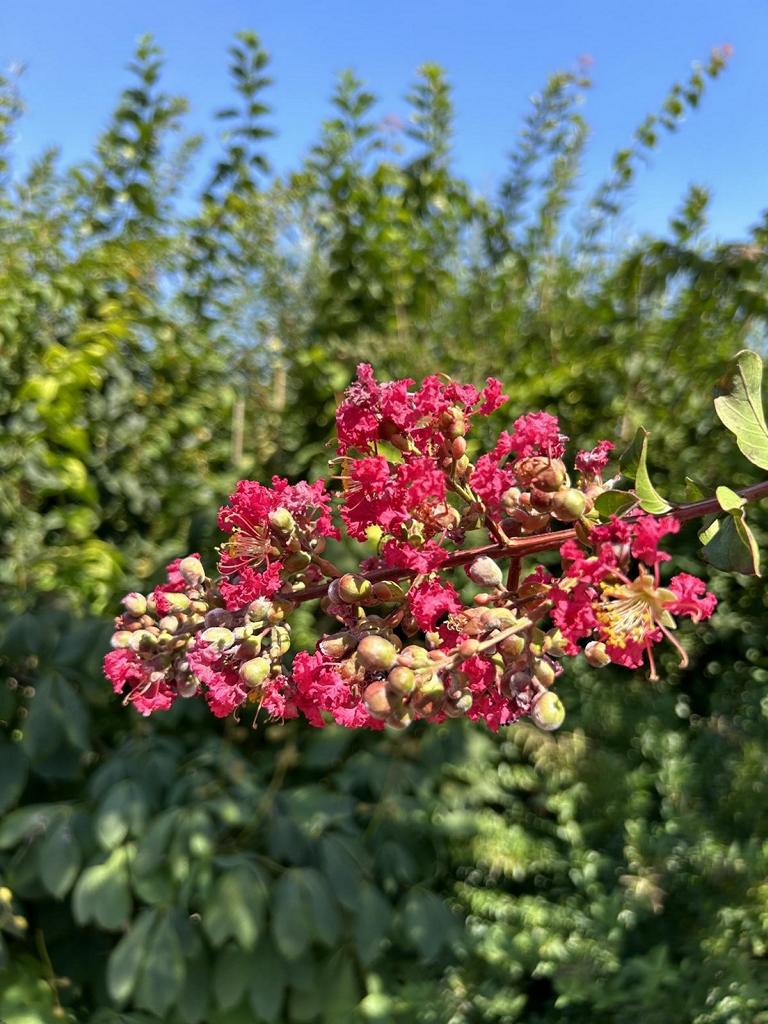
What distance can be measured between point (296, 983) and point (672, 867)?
0.66 metres

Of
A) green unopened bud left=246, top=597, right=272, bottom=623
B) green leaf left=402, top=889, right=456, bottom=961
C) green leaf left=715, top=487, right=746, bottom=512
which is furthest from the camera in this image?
green leaf left=402, top=889, right=456, bottom=961

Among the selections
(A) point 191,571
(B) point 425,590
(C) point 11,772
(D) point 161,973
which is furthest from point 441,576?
(C) point 11,772

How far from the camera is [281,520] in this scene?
587 millimetres

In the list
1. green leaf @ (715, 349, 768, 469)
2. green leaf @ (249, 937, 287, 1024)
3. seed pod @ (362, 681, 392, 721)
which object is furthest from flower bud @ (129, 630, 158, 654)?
green leaf @ (249, 937, 287, 1024)

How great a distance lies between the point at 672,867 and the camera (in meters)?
1.34

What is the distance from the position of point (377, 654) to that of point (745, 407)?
31 centimetres

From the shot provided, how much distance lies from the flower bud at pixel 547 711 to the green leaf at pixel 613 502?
129 mm

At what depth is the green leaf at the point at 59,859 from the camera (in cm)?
124

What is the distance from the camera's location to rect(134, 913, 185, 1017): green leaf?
115 cm

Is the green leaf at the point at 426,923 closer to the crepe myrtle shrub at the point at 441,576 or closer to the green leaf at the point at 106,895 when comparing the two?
the green leaf at the point at 106,895

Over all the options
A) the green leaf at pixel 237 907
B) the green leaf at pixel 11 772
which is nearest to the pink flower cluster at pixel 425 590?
the green leaf at pixel 237 907

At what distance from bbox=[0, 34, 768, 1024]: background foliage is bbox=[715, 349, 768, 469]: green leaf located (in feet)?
2.86

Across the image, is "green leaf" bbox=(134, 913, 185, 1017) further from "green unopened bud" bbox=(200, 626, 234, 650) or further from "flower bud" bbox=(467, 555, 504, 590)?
"flower bud" bbox=(467, 555, 504, 590)

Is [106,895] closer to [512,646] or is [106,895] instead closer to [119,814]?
[119,814]
